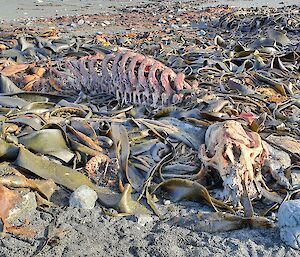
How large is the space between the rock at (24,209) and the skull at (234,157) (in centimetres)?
91

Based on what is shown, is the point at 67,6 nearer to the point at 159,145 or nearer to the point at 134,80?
the point at 134,80

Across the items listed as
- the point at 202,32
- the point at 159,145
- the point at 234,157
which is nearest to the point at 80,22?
the point at 202,32

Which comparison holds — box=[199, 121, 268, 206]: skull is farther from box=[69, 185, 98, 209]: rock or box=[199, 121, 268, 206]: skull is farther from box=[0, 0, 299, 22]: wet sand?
box=[0, 0, 299, 22]: wet sand

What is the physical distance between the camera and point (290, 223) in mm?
1943

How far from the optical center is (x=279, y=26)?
7.82 m

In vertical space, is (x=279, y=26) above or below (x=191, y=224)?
below

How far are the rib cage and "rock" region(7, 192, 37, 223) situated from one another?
1599 millimetres

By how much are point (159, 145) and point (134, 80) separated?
3.29ft

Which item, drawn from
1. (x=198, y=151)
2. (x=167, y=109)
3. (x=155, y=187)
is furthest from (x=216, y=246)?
(x=167, y=109)

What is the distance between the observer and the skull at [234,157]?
7.51 ft

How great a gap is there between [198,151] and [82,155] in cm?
66

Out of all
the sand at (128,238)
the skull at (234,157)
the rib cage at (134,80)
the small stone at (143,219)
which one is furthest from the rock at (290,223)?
the rib cage at (134,80)

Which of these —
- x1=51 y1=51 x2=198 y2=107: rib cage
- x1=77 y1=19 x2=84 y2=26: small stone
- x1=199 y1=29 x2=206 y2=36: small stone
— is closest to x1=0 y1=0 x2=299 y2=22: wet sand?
x1=77 y1=19 x2=84 y2=26: small stone

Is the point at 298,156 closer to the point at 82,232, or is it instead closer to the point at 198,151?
the point at 198,151
